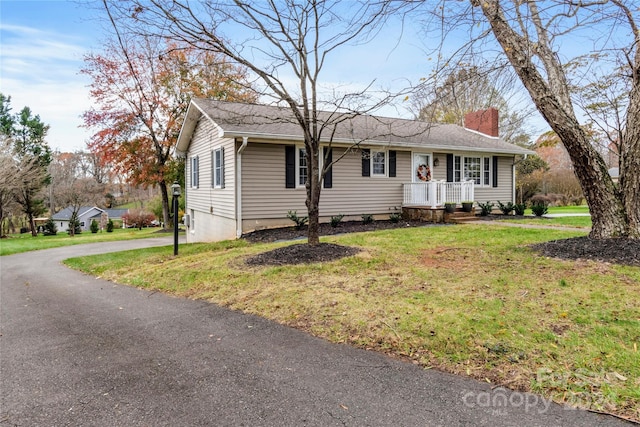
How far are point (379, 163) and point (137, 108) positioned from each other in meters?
14.9

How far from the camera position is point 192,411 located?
2.59 m

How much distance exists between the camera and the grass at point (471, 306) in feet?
9.63

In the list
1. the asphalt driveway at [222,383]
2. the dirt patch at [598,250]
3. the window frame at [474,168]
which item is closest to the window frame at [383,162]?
the window frame at [474,168]

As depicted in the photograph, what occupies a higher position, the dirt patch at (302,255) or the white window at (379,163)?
the white window at (379,163)

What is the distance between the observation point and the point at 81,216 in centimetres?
4709

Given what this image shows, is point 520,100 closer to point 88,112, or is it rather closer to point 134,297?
point 134,297

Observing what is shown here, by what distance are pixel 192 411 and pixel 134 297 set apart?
13.4ft

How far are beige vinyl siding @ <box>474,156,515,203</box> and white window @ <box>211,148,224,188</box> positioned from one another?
10.3m

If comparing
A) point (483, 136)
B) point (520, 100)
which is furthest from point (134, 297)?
point (483, 136)

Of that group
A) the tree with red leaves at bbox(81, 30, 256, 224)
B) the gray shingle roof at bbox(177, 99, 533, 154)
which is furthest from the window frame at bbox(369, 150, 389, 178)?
the tree with red leaves at bbox(81, 30, 256, 224)

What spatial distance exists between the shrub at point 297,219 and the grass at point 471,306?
4.18 meters

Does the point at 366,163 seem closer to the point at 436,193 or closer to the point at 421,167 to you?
the point at 421,167

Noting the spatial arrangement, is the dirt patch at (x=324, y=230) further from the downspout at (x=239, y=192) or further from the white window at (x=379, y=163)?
the white window at (x=379, y=163)

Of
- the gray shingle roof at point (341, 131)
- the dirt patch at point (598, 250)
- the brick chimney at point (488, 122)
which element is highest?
the brick chimney at point (488, 122)
